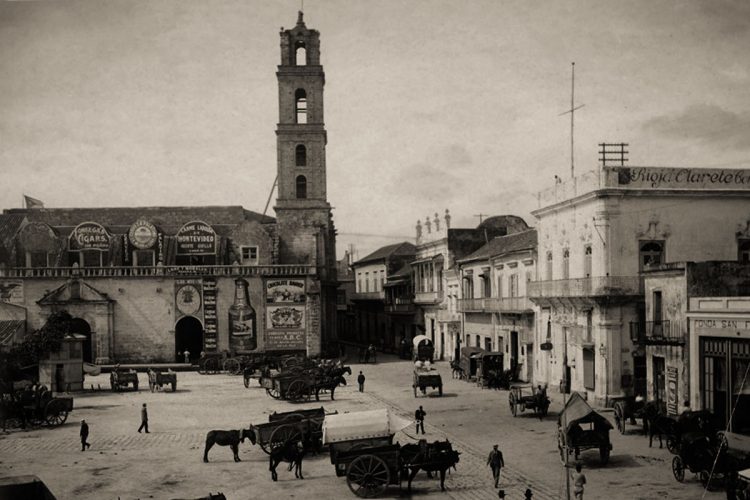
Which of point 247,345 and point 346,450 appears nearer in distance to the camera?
point 346,450

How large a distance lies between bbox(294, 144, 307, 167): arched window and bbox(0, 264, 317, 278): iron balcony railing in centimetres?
768

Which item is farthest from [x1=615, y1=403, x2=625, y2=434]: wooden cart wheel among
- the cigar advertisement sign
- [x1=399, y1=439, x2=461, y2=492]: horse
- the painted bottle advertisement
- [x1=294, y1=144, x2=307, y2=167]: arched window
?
[x1=294, y1=144, x2=307, y2=167]: arched window

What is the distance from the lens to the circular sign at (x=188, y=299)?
4669 cm

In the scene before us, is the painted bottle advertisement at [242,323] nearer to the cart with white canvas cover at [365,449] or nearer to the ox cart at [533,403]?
the ox cart at [533,403]

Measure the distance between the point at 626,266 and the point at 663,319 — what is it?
3.78m

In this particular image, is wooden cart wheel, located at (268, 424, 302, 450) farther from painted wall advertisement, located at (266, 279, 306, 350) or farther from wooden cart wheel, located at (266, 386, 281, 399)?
painted wall advertisement, located at (266, 279, 306, 350)

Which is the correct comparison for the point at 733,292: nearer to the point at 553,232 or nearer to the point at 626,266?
the point at 626,266

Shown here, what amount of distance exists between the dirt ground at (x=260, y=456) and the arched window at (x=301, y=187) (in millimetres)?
21381

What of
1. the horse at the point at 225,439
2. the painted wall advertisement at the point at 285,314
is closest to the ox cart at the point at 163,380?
the painted wall advertisement at the point at 285,314

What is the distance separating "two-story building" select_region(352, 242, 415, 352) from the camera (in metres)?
64.1

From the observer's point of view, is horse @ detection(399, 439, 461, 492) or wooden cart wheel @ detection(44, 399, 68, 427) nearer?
horse @ detection(399, 439, 461, 492)

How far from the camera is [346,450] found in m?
17.2

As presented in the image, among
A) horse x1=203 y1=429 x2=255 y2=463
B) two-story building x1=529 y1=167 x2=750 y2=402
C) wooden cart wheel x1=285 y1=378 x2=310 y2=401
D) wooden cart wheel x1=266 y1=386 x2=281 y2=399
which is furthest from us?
wooden cart wheel x1=266 y1=386 x2=281 y2=399

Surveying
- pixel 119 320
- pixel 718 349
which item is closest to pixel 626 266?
pixel 718 349
